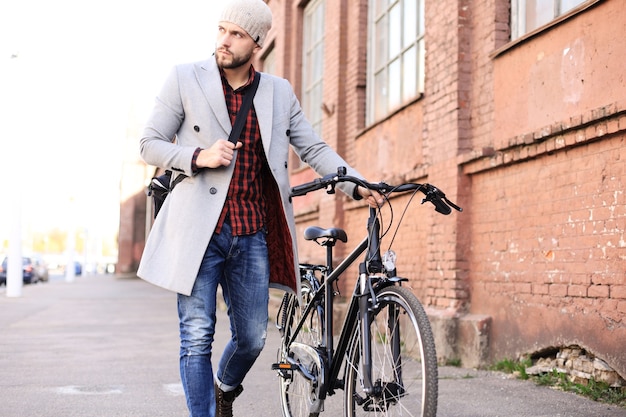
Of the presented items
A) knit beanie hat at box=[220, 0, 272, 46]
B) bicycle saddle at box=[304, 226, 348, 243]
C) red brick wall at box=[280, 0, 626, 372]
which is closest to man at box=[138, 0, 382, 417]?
knit beanie hat at box=[220, 0, 272, 46]

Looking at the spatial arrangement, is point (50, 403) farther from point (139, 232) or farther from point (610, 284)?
point (139, 232)

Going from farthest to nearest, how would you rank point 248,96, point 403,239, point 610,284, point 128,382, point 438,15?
point 403,239
point 438,15
point 128,382
point 610,284
point 248,96

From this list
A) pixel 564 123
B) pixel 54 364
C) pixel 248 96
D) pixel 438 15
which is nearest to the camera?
pixel 248 96

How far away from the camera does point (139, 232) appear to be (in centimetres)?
5181

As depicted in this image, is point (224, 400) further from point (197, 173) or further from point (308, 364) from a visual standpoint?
point (197, 173)

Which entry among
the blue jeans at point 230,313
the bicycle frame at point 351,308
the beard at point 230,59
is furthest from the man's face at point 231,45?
the bicycle frame at point 351,308

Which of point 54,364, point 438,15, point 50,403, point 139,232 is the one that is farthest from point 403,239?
point 139,232

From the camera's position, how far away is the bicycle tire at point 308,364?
375 centimetres

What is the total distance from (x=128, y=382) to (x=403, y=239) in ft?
11.8

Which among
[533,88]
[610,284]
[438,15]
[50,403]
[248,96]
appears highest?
[438,15]

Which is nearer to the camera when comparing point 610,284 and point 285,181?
point 285,181

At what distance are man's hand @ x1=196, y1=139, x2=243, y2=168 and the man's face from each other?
407mm

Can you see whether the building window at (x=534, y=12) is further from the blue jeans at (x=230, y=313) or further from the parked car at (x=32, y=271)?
the parked car at (x=32, y=271)

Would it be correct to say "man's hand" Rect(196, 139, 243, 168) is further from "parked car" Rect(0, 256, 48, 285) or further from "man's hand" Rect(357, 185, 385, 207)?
"parked car" Rect(0, 256, 48, 285)
